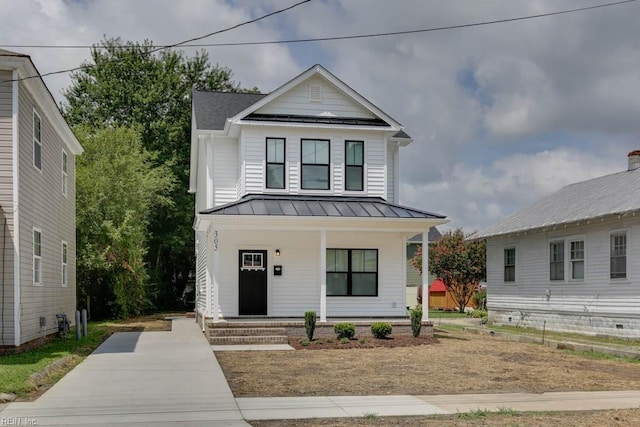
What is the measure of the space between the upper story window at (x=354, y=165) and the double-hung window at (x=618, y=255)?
24.6 ft

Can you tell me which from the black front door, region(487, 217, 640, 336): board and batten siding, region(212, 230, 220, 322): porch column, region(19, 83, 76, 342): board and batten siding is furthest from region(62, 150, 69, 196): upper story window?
region(487, 217, 640, 336): board and batten siding

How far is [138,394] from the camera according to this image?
1048 centimetres

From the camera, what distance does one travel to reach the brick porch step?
1800cm

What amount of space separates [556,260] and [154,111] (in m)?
25.4

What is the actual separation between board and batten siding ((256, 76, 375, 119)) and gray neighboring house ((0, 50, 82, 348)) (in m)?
6.36

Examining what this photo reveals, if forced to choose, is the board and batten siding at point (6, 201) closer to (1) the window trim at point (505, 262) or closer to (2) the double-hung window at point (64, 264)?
(2) the double-hung window at point (64, 264)

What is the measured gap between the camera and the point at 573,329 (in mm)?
21719

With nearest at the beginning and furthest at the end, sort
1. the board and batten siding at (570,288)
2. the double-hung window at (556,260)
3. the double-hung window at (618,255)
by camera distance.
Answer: the board and batten siding at (570,288) < the double-hung window at (618,255) < the double-hung window at (556,260)

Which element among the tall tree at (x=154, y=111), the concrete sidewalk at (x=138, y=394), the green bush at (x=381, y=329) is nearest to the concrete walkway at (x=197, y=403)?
the concrete sidewalk at (x=138, y=394)

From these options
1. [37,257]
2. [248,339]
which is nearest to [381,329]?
[248,339]

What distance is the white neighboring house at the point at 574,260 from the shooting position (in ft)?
63.2

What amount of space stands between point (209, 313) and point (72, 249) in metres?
5.74

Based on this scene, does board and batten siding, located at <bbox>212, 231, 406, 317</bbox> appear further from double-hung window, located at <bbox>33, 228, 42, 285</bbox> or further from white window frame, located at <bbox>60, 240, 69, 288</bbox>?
double-hung window, located at <bbox>33, 228, 42, 285</bbox>

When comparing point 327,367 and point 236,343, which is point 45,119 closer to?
point 236,343
